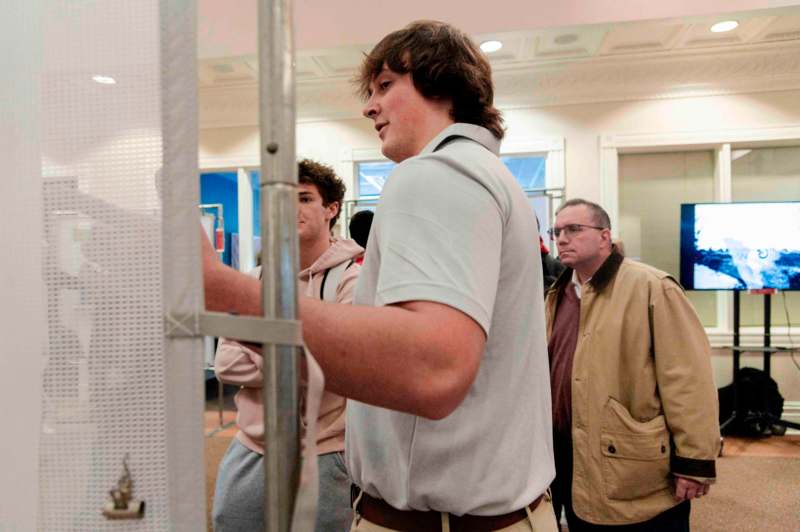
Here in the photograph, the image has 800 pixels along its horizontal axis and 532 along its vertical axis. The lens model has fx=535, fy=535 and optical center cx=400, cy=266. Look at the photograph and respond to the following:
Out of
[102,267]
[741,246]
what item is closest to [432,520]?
[102,267]

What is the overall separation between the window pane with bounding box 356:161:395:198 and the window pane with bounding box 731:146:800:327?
3625 millimetres

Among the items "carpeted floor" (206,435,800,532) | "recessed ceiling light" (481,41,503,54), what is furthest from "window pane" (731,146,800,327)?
"recessed ceiling light" (481,41,503,54)

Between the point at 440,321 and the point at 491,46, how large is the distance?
482cm

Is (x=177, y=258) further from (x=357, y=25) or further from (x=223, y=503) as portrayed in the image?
(x=357, y=25)

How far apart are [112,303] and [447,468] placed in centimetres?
49

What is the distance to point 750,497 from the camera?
135 inches

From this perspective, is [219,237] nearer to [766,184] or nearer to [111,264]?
[111,264]

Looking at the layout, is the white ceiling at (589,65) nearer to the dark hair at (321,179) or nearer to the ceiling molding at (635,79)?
the ceiling molding at (635,79)

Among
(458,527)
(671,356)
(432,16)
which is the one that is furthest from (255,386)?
(432,16)

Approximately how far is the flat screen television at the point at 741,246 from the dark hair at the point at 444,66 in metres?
4.40

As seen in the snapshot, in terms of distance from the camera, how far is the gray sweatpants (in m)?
1.39

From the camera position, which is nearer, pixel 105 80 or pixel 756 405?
pixel 105 80

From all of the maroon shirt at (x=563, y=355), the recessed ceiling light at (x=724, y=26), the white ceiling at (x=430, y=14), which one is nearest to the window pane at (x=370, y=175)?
the white ceiling at (x=430, y=14)

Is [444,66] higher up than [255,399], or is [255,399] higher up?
[444,66]
